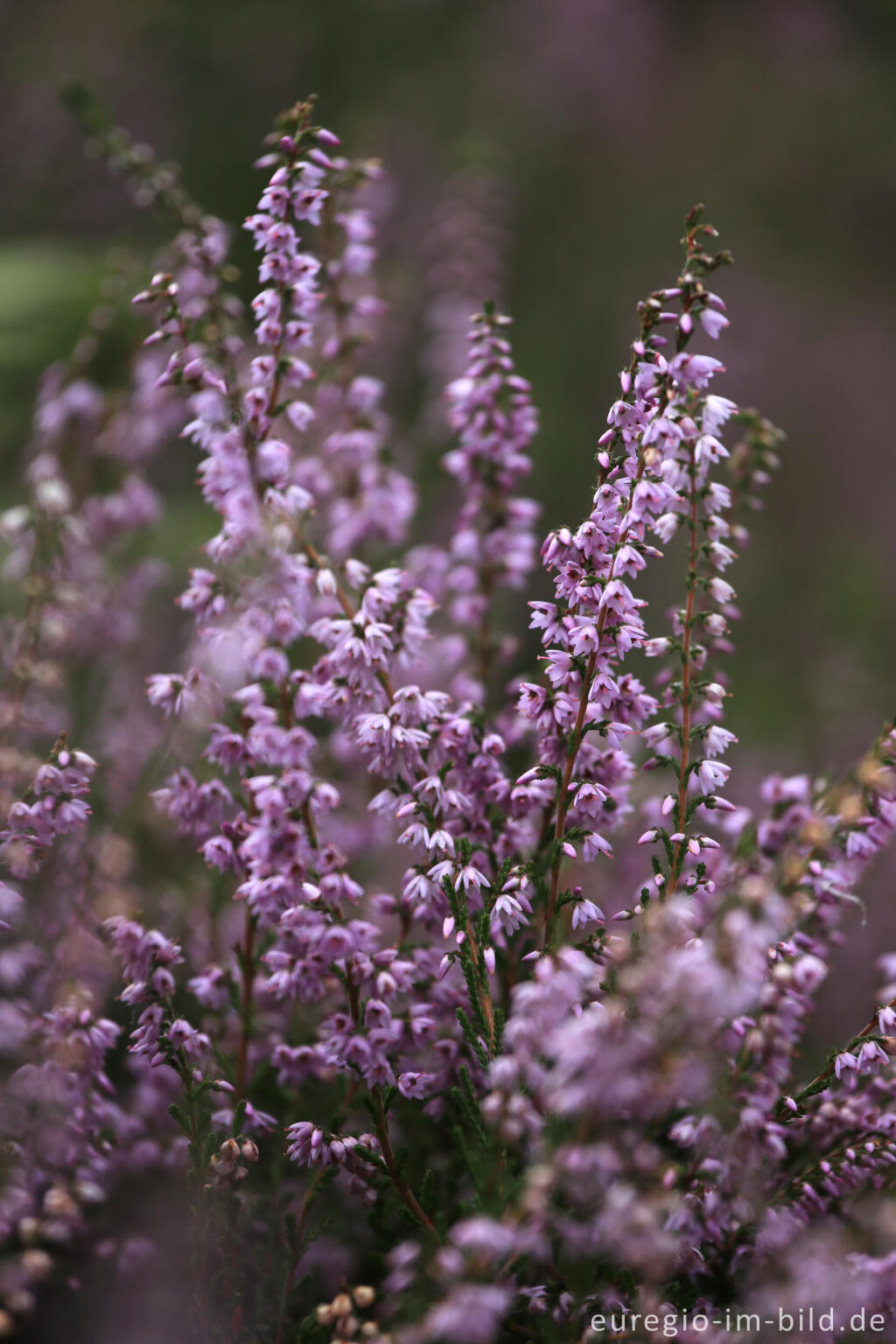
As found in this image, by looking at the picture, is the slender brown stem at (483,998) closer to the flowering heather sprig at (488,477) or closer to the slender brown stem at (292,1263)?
the slender brown stem at (292,1263)

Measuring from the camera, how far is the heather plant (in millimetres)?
1231

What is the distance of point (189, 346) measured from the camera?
6.02ft

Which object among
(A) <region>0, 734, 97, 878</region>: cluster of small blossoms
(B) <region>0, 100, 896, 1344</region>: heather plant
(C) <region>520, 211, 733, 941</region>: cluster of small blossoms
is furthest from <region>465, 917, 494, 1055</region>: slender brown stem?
(A) <region>0, 734, 97, 878</region>: cluster of small blossoms

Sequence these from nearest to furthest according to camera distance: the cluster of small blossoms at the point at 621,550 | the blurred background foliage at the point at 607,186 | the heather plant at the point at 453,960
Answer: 1. the heather plant at the point at 453,960
2. the cluster of small blossoms at the point at 621,550
3. the blurred background foliage at the point at 607,186

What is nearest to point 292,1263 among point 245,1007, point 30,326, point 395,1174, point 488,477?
point 395,1174

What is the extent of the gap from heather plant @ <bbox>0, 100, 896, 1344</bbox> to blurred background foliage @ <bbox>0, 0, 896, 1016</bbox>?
2322mm

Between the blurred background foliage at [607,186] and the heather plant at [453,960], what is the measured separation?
2.32 meters

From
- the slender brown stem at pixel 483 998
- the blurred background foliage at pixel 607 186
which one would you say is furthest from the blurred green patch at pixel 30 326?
the slender brown stem at pixel 483 998

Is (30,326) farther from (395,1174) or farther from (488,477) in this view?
(395,1174)

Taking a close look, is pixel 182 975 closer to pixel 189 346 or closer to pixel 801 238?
pixel 189 346

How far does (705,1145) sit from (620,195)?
21.2 feet

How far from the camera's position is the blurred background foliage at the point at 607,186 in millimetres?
4734

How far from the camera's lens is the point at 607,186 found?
21.8 ft

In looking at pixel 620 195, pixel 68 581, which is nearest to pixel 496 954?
pixel 68 581
